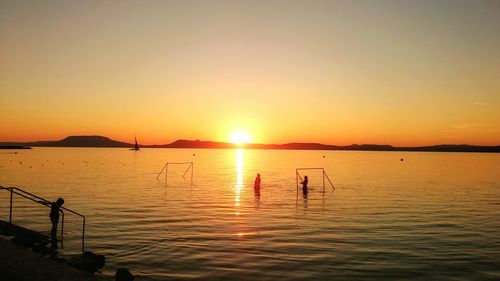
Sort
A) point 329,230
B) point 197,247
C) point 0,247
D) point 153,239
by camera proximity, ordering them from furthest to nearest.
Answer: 1. point 329,230
2. point 153,239
3. point 197,247
4. point 0,247

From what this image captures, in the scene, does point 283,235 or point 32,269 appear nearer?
point 32,269

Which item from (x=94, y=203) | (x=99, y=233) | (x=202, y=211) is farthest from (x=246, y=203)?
(x=99, y=233)

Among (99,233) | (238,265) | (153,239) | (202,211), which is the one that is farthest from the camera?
(202,211)

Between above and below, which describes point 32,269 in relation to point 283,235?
above

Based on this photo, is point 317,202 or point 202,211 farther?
point 317,202

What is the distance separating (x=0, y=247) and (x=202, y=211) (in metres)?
23.5

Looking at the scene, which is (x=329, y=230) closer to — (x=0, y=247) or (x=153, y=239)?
(x=153, y=239)

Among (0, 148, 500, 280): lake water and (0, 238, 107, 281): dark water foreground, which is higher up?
(0, 238, 107, 281): dark water foreground

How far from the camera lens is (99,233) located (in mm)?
30328

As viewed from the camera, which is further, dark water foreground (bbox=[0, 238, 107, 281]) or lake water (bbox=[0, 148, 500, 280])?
lake water (bbox=[0, 148, 500, 280])

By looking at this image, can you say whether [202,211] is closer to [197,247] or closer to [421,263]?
[197,247]

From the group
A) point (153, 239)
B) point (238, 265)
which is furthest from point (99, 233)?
point (238, 265)

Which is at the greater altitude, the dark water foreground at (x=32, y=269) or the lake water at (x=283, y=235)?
the dark water foreground at (x=32, y=269)

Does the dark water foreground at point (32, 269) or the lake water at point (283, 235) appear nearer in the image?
the dark water foreground at point (32, 269)
